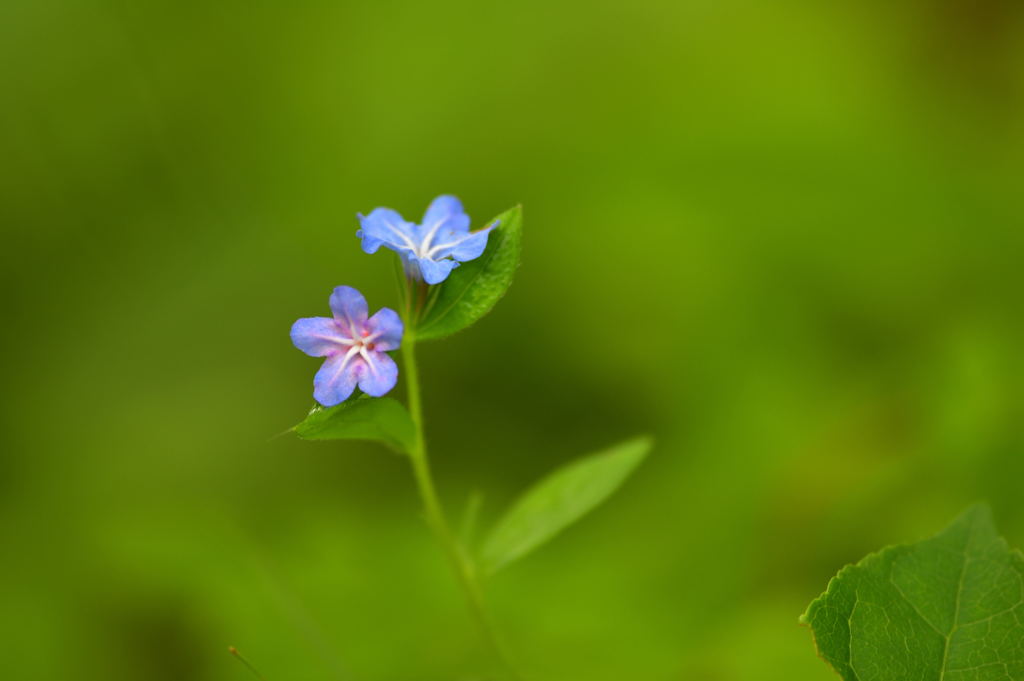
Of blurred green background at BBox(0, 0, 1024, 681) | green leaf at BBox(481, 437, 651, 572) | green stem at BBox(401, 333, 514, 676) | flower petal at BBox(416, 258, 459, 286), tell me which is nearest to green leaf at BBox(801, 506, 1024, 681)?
green leaf at BBox(481, 437, 651, 572)

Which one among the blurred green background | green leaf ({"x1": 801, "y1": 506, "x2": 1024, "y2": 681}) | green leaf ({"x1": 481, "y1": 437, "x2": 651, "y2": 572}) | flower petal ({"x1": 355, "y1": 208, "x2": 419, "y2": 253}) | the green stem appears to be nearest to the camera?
green leaf ({"x1": 801, "y1": 506, "x2": 1024, "y2": 681})

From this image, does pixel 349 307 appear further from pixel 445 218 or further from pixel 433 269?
pixel 445 218

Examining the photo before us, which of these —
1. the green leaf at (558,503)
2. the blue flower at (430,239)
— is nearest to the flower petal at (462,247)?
the blue flower at (430,239)

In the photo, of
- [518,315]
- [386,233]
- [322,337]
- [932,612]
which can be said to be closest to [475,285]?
[386,233]

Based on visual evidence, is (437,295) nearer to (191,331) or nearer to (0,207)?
(191,331)

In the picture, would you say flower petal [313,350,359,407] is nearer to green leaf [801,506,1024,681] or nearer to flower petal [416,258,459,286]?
flower petal [416,258,459,286]

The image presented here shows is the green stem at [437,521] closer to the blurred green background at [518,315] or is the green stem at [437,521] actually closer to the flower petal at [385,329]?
the flower petal at [385,329]

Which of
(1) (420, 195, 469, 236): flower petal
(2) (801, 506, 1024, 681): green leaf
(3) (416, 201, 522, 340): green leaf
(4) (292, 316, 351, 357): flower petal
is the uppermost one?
(1) (420, 195, 469, 236): flower petal

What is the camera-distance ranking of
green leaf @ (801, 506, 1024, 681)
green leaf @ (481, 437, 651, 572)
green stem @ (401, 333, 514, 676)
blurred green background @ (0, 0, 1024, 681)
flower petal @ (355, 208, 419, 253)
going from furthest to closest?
blurred green background @ (0, 0, 1024, 681)
green leaf @ (481, 437, 651, 572)
green stem @ (401, 333, 514, 676)
flower petal @ (355, 208, 419, 253)
green leaf @ (801, 506, 1024, 681)
